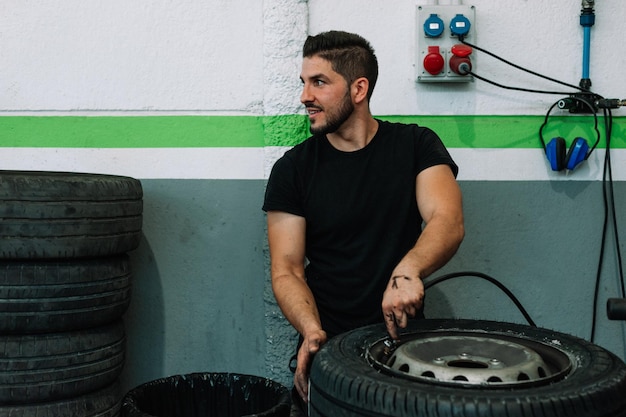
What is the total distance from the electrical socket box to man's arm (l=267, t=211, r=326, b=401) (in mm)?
734

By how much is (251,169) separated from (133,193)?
1.49ft

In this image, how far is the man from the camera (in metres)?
2.22

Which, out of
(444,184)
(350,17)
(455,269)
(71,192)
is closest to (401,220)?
(444,184)

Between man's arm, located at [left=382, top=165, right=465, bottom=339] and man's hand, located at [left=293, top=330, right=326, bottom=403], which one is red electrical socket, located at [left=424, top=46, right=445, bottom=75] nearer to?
man's arm, located at [left=382, top=165, right=465, bottom=339]

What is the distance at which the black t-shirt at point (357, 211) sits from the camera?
223 cm

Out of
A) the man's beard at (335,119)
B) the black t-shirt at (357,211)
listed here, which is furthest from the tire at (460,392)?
the man's beard at (335,119)

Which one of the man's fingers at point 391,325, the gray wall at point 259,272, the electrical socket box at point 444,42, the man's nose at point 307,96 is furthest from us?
the gray wall at point 259,272

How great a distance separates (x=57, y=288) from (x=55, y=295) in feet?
0.07

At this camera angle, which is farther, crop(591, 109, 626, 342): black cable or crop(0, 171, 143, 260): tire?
crop(591, 109, 626, 342): black cable

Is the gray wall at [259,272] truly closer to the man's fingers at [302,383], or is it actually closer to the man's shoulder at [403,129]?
the man's shoulder at [403,129]

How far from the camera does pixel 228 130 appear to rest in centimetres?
269

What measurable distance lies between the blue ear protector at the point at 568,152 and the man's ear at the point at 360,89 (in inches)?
27.6

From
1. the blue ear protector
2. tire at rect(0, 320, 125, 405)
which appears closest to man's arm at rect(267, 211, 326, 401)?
tire at rect(0, 320, 125, 405)

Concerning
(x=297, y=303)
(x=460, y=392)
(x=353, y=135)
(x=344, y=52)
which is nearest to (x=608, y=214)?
(x=353, y=135)
